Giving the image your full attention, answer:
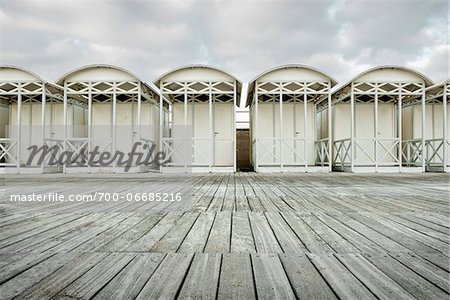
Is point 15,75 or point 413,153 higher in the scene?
point 15,75

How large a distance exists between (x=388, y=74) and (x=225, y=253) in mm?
11799

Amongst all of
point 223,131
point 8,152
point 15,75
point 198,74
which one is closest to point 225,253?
point 198,74

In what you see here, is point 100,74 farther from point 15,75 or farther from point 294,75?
point 294,75

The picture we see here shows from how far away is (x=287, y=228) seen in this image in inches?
103

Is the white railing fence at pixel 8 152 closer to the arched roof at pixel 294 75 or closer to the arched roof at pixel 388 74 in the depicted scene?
the arched roof at pixel 294 75

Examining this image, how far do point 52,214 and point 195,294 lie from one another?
2714mm

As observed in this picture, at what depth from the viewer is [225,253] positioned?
76.5 inches

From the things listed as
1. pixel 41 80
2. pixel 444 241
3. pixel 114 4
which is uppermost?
pixel 114 4

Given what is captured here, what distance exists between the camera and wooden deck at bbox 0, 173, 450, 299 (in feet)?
4.61

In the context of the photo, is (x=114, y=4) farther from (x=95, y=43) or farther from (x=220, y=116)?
(x=95, y=43)

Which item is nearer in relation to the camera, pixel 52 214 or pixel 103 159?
pixel 52 214

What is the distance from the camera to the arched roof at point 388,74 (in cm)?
1077

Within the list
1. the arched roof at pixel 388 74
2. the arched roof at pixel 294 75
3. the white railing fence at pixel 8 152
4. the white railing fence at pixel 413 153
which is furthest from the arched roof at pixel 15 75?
the white railing fence at pixel 413 153

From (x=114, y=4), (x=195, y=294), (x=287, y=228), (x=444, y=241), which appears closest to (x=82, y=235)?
(x=195, y=294)
